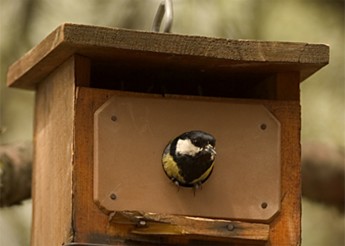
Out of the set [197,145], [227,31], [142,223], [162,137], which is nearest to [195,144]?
[197,145]

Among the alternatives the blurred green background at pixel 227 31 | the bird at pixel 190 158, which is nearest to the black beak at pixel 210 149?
the bird at pixel 190 158

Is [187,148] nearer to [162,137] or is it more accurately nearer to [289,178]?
[162,137]

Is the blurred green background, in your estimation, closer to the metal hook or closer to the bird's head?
the metal hook

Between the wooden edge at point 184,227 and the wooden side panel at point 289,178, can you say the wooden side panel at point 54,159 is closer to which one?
the wooden edge at point 184,227

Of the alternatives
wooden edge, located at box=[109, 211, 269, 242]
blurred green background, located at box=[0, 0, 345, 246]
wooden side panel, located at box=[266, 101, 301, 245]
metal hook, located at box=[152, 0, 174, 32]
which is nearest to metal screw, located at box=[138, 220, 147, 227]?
wooden edge, located at box=[109, 211, 269, 242]

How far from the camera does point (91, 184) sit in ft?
12.0

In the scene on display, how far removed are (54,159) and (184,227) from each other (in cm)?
42

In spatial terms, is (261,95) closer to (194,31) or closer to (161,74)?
(161,74)

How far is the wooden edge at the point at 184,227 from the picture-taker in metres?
3.61

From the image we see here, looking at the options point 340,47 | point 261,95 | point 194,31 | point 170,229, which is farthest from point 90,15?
point 170,229

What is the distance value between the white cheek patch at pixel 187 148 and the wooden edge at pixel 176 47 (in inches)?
8.1

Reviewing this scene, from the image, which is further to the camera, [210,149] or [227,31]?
[227,31]

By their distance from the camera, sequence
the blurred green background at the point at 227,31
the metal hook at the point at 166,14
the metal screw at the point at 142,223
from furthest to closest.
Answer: the blurred green background at the point at 227,31 → the metal hook at the point at 166,14 → the metal screw at the point at 142,223

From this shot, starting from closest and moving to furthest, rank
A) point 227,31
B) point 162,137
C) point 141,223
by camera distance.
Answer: point 141,223 → point 162,137 → point 227,31
